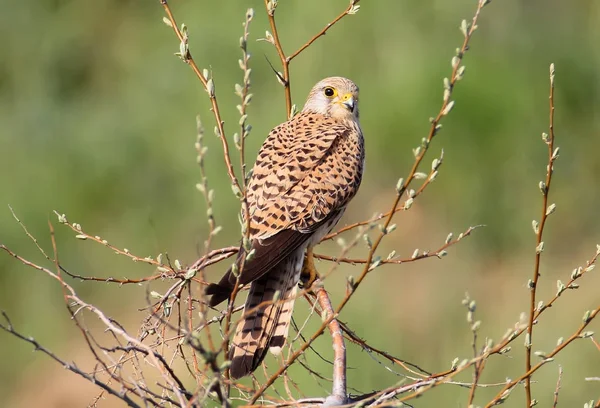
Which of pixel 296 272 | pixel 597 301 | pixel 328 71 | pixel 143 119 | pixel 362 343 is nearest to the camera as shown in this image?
pixel 362 343

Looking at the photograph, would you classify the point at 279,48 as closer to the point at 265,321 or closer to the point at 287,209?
the point at 287,209

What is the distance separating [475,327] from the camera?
2.26 meters

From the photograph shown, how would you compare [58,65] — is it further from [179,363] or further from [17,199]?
[179,363]

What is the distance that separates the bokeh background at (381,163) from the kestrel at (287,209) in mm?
3479

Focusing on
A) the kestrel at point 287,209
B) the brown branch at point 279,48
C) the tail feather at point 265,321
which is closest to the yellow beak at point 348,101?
the kestrel at point 287,209

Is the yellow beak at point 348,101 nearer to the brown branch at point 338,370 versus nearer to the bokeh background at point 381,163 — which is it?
the brown branch at point 338,370

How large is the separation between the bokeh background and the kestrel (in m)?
3.48

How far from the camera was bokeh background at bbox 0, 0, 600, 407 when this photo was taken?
25.7ft

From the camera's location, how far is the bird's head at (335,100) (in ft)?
14.1

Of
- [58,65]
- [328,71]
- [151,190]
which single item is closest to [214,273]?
[151,190]

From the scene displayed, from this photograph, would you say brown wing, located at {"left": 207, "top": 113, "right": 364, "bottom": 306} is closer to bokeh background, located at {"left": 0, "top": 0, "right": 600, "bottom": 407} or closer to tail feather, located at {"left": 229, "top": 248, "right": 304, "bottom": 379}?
tail feather, located at {"left": 229, "top": 248, "right": 304, "bottom": 379}

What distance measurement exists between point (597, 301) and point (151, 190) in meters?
3.60

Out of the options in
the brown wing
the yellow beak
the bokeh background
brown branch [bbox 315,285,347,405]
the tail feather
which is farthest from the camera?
the bokeh background

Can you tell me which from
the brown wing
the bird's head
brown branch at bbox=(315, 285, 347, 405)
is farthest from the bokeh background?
brown branch at bbox=(315, 285, 347, 405)
